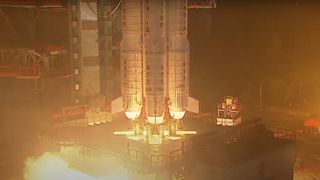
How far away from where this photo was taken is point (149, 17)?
2530cm

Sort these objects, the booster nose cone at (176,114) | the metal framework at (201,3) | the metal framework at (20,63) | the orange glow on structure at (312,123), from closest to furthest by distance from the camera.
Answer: the booster nose cone at (176,114)
the metal framework at (201,3)
the metal framework at (20,63)
the orange glow on structure at (312,123)

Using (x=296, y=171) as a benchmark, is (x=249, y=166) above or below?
above

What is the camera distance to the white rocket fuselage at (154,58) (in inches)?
1005

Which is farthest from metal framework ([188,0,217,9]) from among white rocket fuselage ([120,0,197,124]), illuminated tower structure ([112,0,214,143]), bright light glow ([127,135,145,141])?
bright light glow ([127,135,145,141])

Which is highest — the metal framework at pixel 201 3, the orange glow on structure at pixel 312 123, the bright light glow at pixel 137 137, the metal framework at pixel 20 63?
the metal framework at pixel 201 3

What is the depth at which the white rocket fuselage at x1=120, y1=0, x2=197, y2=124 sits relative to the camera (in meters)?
25.5

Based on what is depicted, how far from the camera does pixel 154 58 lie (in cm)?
2575

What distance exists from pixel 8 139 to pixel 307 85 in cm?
2957

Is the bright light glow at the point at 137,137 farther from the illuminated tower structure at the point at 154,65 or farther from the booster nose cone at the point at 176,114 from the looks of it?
the booster nose cone at the point at 176,114

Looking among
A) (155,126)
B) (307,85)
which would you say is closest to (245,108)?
(307,85)

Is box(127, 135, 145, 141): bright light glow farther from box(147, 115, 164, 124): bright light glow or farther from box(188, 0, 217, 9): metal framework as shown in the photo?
box(188, 0, 217, 9): metal framework

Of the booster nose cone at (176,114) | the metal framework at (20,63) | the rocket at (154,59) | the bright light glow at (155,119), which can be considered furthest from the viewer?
the metal framework at (20,63)

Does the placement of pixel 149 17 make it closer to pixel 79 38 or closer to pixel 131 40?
pixel 131 40

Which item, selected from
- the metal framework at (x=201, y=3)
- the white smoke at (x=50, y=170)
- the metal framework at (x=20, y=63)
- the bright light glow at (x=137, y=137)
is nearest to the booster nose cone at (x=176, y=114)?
the bright light glow at (x=137, y=137)
